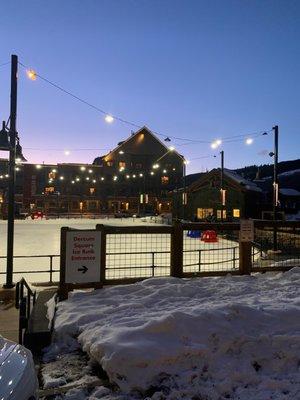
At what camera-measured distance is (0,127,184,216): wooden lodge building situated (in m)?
71.4

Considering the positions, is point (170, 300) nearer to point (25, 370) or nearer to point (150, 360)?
point (150, 360)

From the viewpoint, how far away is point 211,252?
805 inches

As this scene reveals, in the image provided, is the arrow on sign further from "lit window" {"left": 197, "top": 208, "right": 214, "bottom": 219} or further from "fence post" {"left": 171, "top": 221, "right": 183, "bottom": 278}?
"lit window" {"left": 197, "top": 208, "right": 214, "bottom": 219}

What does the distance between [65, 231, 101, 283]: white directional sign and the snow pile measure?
3.19ft

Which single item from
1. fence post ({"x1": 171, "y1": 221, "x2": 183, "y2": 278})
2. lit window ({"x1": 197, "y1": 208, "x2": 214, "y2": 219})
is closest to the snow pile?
fence post ({"x1": 171, "y1": 221, "x2": 183, "y2": 278})

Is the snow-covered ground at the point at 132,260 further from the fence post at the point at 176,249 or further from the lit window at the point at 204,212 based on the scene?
the lit window at the point at 204,212

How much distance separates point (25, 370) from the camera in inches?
124

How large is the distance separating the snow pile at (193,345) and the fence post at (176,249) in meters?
1.91

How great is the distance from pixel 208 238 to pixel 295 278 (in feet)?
48.9

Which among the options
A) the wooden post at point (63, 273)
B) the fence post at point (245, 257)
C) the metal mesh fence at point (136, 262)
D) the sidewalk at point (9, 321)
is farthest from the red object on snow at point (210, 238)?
the wooden post at point (63, 273)

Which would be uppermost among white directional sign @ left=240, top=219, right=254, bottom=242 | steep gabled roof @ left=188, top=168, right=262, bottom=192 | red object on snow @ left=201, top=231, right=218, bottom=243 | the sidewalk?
steep gabled roof @ left=188, top=168, right=262, bottom=192

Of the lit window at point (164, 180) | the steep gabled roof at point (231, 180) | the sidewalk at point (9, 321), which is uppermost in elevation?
the lit window at point (164, 180)

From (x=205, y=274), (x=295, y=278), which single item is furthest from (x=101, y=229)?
(x=295, y=278)

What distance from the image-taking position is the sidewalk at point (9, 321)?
6340 mm
